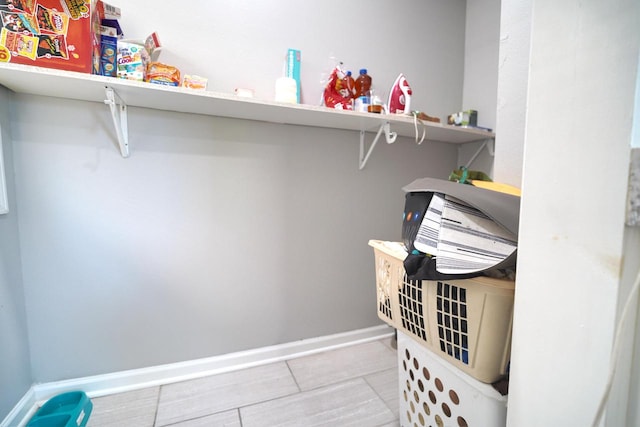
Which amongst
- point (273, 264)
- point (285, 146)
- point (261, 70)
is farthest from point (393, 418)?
point (261, 70)

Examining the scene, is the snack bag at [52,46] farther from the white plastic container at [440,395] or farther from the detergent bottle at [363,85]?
the white plastic container at [440,395]

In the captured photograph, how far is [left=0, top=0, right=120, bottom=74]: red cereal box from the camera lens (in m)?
0.87

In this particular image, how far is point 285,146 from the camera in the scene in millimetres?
1448

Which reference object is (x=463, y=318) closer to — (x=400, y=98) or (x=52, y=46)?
(x=400, y=98)

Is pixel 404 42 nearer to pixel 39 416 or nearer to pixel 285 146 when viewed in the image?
pixel 285 146

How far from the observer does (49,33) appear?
2.94ft

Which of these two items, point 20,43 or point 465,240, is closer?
point 465,240

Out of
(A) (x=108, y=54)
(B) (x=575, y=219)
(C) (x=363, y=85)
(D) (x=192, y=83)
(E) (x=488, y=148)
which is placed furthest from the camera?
(E) (x=488, y=148)

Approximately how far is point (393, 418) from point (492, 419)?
2.03ft

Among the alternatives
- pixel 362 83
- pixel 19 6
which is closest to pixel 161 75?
pixel 19 6

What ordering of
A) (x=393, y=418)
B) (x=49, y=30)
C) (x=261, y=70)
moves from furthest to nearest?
1. (x=261, y=70)
2. (x=393, y=418)
3. (x=49, y=30)

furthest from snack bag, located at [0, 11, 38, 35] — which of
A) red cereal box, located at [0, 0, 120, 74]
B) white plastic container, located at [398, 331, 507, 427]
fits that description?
white plastic container, located at [398, 331, 507, 427]

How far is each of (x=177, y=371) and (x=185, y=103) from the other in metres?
1.24

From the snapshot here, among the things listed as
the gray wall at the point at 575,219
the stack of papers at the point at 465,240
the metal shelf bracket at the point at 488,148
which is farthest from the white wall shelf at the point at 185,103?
the gray wall at the point at 575,219
